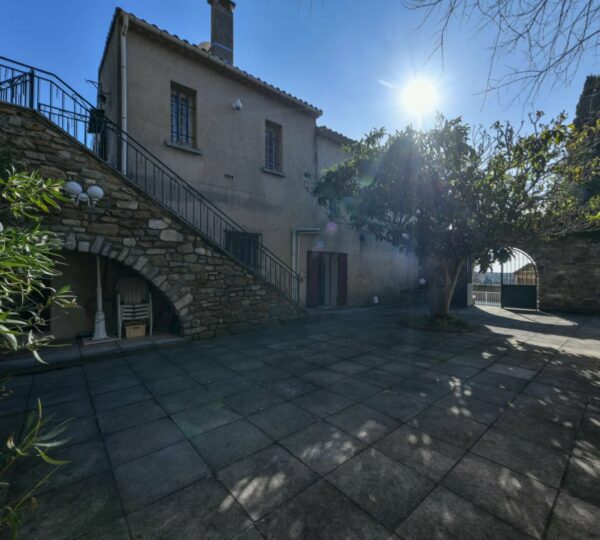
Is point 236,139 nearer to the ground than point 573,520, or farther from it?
farther from it

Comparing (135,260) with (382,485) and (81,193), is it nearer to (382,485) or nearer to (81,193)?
(81,193)

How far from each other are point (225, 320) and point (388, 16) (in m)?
5.88

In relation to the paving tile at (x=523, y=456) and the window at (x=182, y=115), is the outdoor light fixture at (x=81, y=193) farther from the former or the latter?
the paving tile at (x=523, y=456)

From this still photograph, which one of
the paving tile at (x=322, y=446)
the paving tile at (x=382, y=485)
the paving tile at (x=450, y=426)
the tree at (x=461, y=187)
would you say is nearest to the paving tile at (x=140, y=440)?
the paving tile at (x=322, y=446)

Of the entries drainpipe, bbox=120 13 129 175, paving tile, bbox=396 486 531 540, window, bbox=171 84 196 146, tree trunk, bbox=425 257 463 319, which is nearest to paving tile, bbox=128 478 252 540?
paving tile, bbox=396 486 531 540

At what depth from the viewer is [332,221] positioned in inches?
426

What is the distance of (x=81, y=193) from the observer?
15.9 feet

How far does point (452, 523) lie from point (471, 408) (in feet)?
5.61

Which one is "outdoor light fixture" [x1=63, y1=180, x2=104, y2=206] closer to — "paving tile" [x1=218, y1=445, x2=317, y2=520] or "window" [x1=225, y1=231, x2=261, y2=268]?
"window" [x1=225, y1=231, x2=261, y2=268]

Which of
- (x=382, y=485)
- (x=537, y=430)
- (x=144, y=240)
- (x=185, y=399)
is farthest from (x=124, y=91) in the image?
(x=537, y=430)

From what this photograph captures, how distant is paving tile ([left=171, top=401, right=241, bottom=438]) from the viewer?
2.81 m

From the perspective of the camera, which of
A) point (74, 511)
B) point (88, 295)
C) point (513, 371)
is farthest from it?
point (88, 295)

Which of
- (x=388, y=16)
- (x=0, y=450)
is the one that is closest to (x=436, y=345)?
(x=388, y=16)

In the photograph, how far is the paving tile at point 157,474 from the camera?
→ 1982 mm
